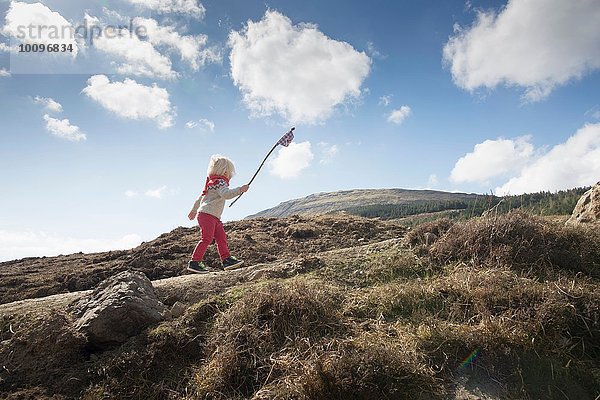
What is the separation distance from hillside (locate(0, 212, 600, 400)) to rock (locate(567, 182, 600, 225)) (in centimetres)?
169

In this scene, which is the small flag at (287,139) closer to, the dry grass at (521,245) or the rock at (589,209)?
the dry grass at (521,245)

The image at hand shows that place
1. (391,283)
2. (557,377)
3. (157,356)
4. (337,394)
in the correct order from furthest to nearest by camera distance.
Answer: (391,283) < (157,356) < (557,377) < (337,394)

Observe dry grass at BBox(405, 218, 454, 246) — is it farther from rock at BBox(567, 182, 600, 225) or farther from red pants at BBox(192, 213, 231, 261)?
red pants at BBox(192, 213, 231, 261)

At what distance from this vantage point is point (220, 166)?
304 inches

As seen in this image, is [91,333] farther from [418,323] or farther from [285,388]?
[418,323]

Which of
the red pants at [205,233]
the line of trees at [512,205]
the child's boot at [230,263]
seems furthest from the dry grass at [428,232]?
the red pants at [205,233]

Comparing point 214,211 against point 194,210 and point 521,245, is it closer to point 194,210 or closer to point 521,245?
point 194,210

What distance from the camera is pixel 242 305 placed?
13.3 feet

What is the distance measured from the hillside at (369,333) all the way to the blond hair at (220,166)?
2664 mm

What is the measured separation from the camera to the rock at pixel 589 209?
6.90m

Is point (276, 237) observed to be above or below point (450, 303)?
above

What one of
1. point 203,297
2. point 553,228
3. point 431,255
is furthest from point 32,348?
point 553,228

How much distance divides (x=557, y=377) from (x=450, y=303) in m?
1.17

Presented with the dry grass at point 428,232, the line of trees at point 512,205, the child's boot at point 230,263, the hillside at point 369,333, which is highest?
the line of trees at point 512,205
